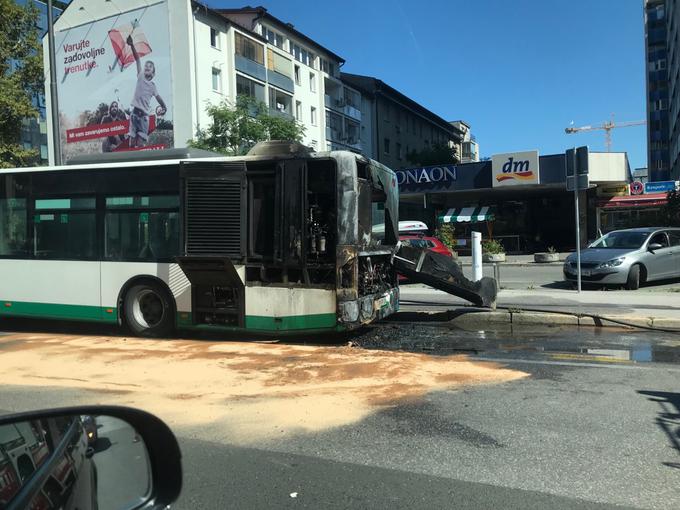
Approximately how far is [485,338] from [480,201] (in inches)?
1077

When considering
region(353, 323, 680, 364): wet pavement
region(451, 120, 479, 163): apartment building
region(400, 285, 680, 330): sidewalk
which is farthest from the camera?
region(451, 120, 479, 163): apartment building

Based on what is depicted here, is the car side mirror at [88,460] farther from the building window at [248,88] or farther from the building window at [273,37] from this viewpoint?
the building window at [273,37]

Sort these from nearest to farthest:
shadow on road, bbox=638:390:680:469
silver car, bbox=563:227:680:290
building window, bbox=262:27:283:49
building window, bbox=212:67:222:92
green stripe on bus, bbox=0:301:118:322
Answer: shadow on road, bbox=638:390:680:469 < green stripe on bus, bbox=0:301:118:322 < silver car, bbox=563:227:680:290 < building window, bbox=212:67:222:92 < building window, bbox=262:27:283:49

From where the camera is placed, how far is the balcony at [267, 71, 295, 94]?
45094mm

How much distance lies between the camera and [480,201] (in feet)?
116

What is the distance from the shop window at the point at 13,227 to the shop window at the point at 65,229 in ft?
0.86

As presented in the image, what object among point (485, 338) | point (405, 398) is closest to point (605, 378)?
point (405, 398)

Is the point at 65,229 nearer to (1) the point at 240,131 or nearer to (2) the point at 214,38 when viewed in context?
(1) the point at 240,131

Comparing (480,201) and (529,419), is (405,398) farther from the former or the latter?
(480,201)

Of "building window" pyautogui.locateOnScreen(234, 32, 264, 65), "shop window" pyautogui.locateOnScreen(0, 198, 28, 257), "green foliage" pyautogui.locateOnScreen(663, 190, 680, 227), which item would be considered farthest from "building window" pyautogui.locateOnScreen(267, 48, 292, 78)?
"shop window" pyautogui.locateOnScreen(0, 198, 28, 257)

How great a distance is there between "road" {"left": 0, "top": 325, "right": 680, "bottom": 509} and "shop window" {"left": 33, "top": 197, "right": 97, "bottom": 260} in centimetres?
168

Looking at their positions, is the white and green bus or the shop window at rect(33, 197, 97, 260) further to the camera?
the shop window at rect(33, 197, 97, 260)

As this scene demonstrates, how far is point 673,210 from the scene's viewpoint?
25.6m

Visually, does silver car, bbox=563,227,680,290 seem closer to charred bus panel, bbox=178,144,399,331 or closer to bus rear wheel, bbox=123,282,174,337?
charred bus panel, bbox=178,144,399,331
